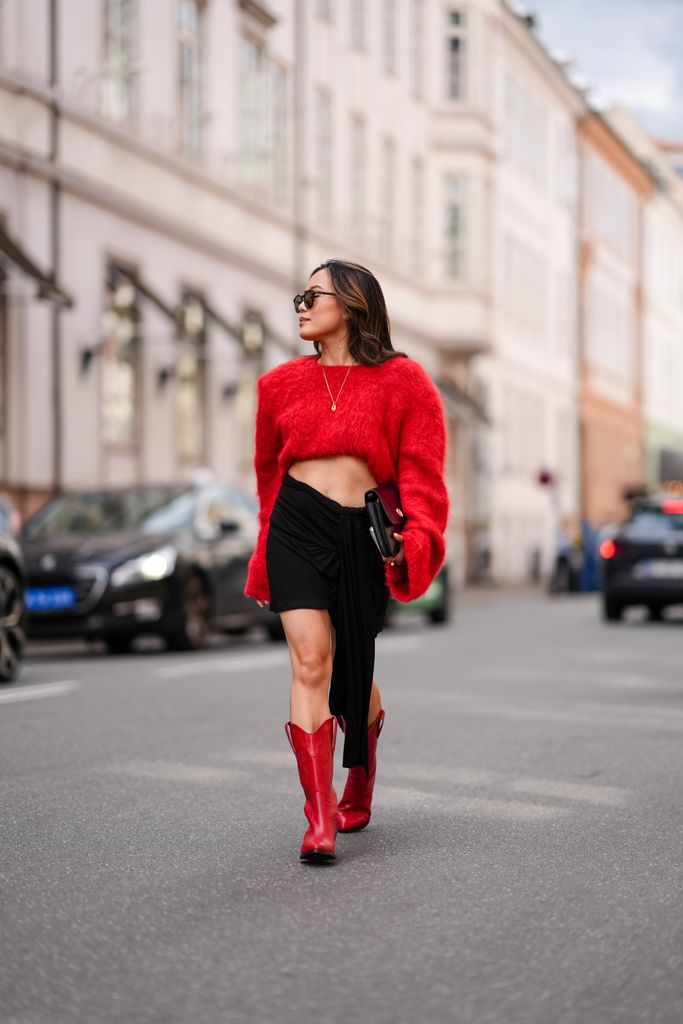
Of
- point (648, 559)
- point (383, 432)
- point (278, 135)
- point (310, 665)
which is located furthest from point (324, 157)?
point (310, 665)

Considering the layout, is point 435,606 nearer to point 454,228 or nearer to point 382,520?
point 382,520

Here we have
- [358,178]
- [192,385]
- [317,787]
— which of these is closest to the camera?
[317,787]

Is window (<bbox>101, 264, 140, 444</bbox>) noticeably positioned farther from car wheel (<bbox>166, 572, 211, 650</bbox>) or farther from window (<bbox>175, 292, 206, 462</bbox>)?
car wheel (<bbox>166, 572, 211, 650</bbox>)

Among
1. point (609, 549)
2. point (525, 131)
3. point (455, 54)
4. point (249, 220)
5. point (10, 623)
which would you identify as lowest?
point (10, 623)

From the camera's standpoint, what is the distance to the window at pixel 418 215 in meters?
41.2

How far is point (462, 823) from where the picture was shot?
6.77 meters

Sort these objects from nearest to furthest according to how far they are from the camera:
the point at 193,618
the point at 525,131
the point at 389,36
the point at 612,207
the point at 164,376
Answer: the point at 193,618
the point at 164,376
the point at 389,36
the point at 525,131
the point at 612,207

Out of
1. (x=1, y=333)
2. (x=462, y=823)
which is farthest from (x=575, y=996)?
(x=1, y=333)

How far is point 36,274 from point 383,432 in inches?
650

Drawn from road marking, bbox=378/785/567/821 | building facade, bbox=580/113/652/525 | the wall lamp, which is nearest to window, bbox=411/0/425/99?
the wall lamp

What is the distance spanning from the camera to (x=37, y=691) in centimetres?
1199

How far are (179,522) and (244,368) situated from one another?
46.3 feet

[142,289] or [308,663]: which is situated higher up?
[142,289]

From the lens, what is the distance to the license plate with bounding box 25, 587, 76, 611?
15844 millimetres
